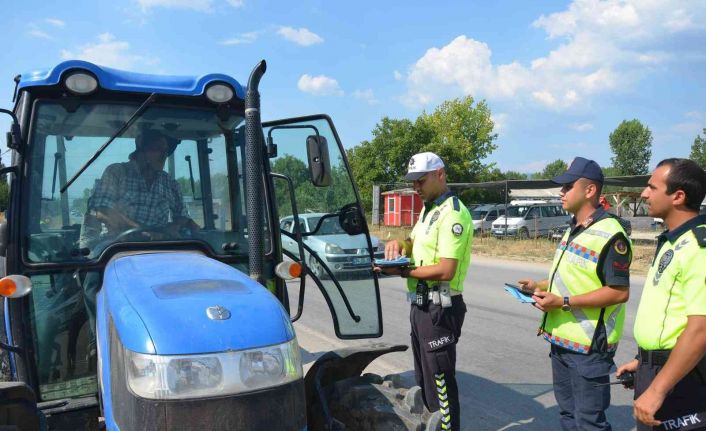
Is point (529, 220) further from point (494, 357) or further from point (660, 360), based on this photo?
point (660, 360)

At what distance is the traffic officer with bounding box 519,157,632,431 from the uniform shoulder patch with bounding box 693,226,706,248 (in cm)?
56

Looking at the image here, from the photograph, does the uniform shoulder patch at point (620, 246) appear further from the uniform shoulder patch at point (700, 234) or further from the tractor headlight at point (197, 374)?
the tractor headlight at point (197, 374)

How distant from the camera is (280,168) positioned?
12.5 feet

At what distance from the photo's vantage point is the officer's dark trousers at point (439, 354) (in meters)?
3.71

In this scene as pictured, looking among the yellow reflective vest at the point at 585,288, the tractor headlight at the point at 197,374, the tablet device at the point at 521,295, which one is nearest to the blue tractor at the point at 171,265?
the tractor headlight at the point at 197,374

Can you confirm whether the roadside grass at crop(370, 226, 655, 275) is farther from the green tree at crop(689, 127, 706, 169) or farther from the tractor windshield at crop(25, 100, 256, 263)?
the green tree at crop(689, 127, 706, 169)

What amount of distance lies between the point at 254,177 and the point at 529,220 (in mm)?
26777

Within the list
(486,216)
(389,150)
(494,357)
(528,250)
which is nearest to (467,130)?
(389,150)

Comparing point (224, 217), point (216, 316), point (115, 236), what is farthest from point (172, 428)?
point (224, 217)

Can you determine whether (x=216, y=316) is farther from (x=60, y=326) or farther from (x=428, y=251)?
(x=428, y=251)

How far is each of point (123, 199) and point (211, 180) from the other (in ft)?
1.94

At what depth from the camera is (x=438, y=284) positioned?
3773 millimetres

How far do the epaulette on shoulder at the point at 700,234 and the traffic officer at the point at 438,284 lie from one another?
1.40 m

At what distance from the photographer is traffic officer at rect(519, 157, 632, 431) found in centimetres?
312
